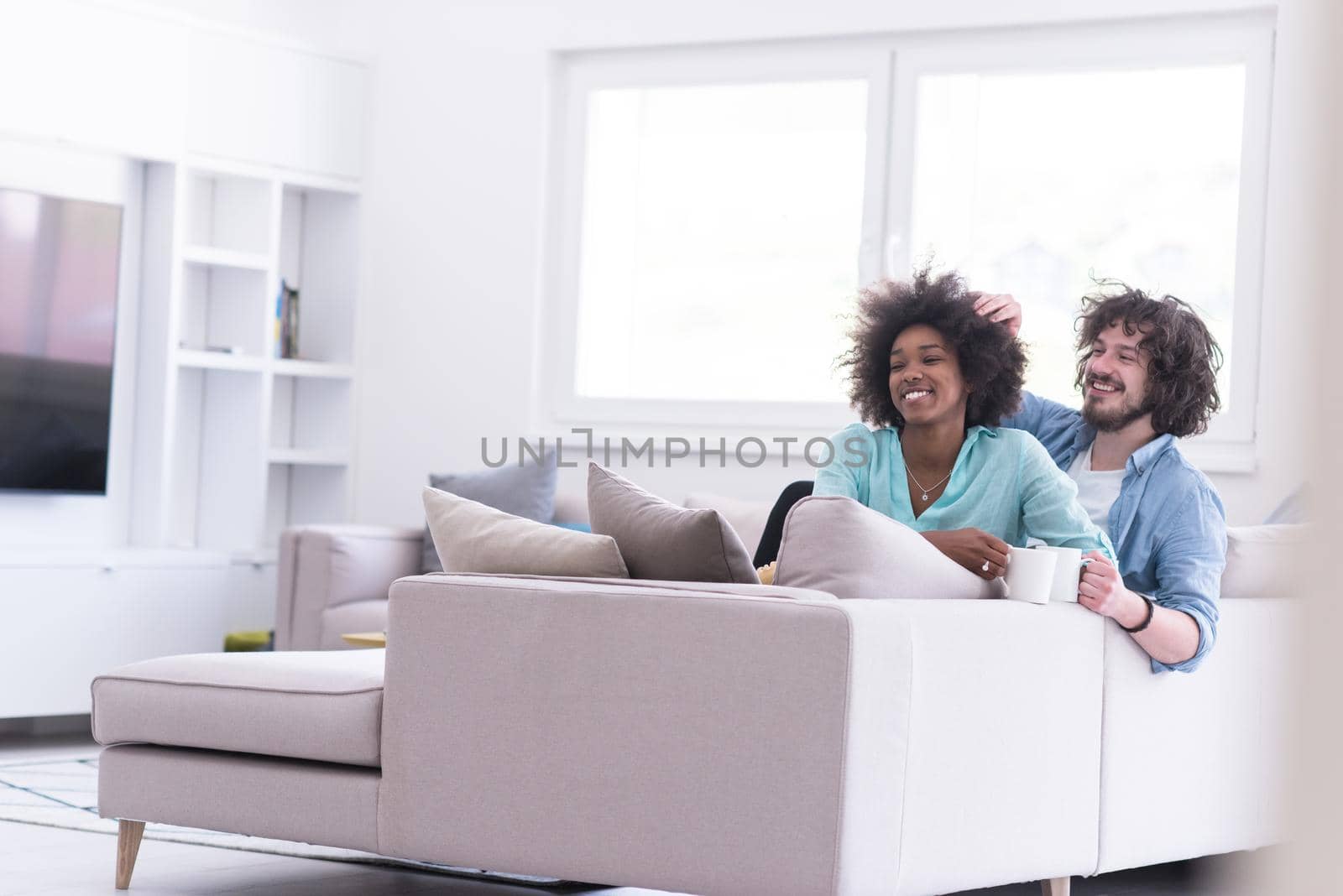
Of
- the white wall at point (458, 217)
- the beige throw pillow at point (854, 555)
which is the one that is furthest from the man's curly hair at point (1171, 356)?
the white wall at point (458, 217)

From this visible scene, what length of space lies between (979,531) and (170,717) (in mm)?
1324

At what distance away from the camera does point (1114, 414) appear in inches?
124

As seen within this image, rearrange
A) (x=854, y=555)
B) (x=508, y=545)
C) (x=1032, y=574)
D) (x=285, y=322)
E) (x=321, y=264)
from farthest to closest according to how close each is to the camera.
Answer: (x=321, y=264)
(x=285, y=322)
(x=508, y=545)
(x=1032, y=574)
(x=854, y=555)

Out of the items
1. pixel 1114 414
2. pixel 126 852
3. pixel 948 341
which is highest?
pixel 948 341

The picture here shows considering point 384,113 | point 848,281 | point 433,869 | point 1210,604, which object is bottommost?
point 433,869

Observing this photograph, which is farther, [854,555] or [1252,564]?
[1252,564]

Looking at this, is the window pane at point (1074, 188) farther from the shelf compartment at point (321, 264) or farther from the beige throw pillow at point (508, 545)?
the beige throw pillow at point (508, 545)

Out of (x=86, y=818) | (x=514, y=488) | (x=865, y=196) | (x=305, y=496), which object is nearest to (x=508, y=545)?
(x=86, y=818)

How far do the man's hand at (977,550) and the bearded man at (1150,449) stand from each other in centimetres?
24

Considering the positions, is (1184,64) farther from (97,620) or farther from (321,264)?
(97,620)

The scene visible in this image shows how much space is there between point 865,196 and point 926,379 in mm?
2364

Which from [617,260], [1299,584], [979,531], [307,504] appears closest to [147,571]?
[307,504]

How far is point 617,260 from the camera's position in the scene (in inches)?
222

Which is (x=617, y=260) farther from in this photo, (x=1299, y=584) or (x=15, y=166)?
(x=1299, y=584)
